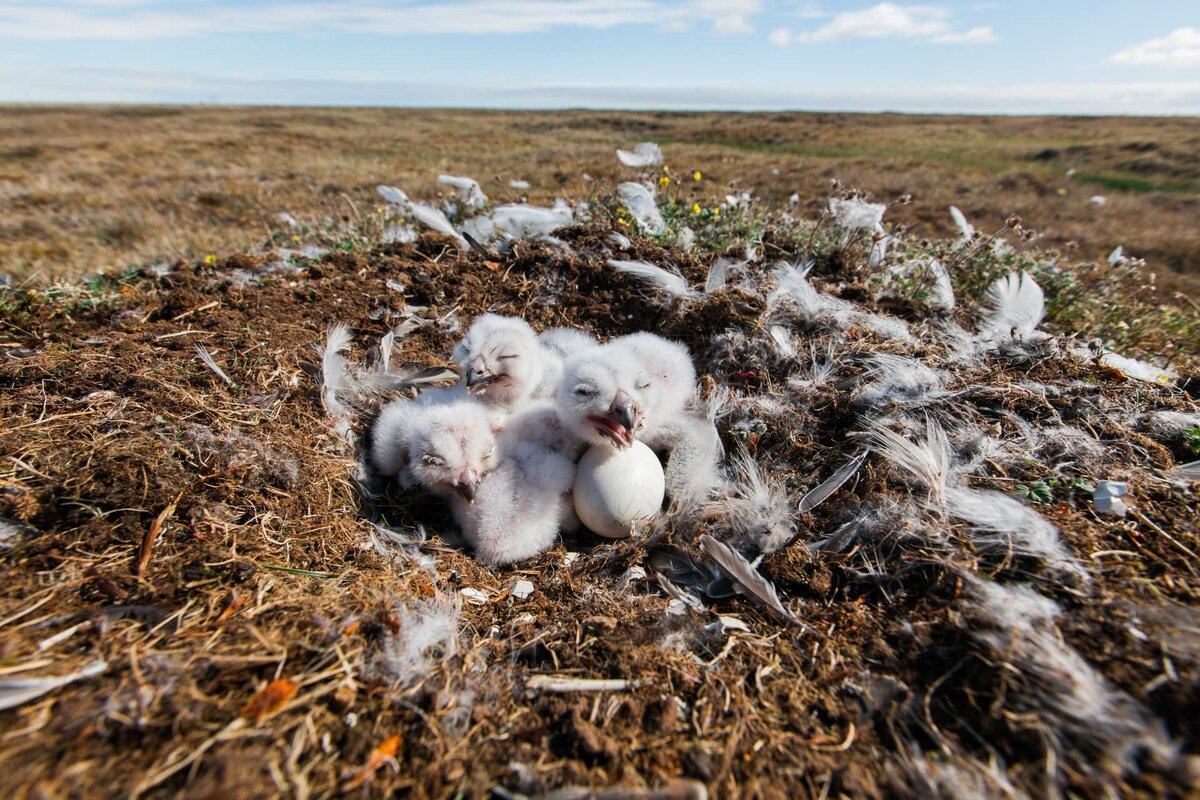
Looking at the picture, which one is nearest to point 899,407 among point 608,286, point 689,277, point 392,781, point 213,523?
point 689,277

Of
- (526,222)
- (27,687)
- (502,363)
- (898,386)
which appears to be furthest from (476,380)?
(526,222)

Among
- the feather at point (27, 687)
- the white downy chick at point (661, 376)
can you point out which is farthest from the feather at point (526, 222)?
the feather at point (27, 687)

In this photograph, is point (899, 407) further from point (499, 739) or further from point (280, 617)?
point (280, 617)

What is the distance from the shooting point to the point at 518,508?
7.72 feet

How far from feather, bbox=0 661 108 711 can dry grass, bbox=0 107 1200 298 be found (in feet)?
12.3

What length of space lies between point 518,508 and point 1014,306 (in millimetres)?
3115

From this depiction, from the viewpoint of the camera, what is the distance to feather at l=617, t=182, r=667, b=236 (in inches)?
164

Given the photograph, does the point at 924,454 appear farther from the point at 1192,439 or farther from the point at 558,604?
the point at 558,604

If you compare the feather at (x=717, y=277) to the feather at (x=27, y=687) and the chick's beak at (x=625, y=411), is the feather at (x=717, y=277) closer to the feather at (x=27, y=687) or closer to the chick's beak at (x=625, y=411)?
the chick's beak at (x=625, y=411)

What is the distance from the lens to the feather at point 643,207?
4.17 m

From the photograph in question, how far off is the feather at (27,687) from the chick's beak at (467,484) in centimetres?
119

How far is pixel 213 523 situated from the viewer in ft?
6.28

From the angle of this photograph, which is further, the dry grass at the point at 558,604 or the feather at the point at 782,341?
the feather at the point at 782,341

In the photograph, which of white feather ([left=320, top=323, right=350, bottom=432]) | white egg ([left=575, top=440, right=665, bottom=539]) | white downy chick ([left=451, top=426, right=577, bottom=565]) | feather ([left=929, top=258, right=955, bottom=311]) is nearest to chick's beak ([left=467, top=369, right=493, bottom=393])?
white downy chick ([left=451, top=426, right=577, bottom=565])
